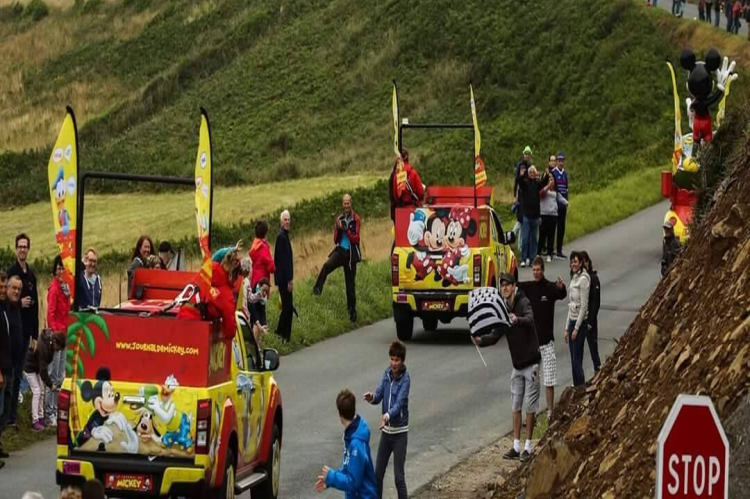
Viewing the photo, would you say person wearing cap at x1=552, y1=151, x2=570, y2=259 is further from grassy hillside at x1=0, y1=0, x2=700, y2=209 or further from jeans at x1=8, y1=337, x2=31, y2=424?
jeans at x1=8, y1=337, x2=31, y2=424

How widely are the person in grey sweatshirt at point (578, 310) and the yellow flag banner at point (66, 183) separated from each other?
763 cm

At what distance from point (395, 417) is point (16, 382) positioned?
549 centimetres

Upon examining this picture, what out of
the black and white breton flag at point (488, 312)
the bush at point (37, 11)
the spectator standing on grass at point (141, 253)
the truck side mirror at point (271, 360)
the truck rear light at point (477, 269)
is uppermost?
the bush at point (37, 11)

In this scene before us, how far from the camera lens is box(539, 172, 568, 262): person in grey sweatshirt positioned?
32094 millimetres

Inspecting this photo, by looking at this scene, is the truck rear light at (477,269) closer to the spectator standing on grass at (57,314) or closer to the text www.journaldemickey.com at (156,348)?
the spectator standing on grass at (57,314)

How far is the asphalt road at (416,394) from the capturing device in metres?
→ 17.0

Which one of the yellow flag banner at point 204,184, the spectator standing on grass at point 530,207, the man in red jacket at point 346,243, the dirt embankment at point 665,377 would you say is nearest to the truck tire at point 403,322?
the man in red jacket at point 346,243

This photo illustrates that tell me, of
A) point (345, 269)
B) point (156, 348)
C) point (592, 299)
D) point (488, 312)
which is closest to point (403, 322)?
point (345, 269)

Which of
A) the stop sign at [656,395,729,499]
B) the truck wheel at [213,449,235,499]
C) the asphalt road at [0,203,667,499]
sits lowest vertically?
the asphalt road at [0,203,667,499]

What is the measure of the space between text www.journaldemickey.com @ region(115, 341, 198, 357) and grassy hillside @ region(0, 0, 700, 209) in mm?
34389

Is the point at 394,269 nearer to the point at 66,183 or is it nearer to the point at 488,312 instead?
the point at 488,312

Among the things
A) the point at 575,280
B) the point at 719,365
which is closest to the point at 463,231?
the point at 575,280

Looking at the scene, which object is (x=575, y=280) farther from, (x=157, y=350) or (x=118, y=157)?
(x=118, y=157)

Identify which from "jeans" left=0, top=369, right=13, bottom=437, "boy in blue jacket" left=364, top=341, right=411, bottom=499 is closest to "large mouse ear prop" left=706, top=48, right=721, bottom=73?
"boy in blue jacket" left=364, top=341, right=411, bottom=499
